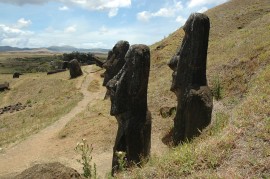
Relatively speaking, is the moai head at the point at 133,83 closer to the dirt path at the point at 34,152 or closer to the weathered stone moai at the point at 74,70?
the dirt path at the point at 34,152

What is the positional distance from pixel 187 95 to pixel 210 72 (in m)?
9.51

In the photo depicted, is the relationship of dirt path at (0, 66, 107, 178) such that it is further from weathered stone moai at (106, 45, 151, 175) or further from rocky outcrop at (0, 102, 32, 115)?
rocky outcrop at (0, 102, 32, 115)

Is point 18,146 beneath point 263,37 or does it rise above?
beneath

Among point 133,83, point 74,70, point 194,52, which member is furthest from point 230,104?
point 74,70

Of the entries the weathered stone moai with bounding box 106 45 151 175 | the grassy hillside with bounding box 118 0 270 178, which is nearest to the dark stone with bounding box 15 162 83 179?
the grassy hillside with bounding box 118 0 270 178

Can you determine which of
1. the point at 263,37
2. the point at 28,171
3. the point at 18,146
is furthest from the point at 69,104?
the point at 28,171

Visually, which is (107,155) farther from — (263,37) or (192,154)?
(263,37)

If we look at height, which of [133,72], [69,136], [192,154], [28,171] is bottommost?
[69,136]

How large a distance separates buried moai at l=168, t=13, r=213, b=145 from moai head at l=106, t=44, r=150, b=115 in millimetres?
2447

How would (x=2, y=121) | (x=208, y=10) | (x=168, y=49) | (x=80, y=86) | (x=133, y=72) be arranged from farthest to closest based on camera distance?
(x=208, y=10), (x=80, y=86), (x=168, y=49), (x=2, y=121), (x=133, y=72)

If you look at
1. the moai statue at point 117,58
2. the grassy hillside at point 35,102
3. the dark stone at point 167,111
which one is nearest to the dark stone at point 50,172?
the dark stone at point 167,111

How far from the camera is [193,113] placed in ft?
49.6

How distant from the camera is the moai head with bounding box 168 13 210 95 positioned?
49.3 ft

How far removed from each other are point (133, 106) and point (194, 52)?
3523 mm
